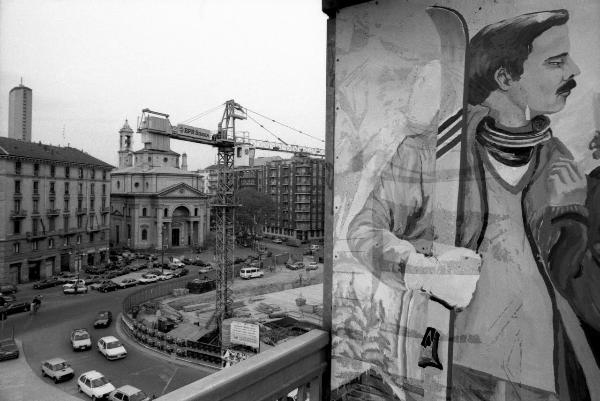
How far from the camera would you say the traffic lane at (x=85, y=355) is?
8.91 metres

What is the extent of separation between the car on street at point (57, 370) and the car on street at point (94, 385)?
0.43 metres

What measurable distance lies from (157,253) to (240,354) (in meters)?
22.4

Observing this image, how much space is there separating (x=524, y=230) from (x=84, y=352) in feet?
39.8

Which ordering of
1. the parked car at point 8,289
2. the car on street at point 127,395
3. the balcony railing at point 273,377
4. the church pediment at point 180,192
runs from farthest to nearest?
the church pediment at point 180,192, the parked car at point 8,289, the car on street at point 127,395, the balcony railing at point 273,377

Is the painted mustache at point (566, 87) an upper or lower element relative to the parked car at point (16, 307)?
upper

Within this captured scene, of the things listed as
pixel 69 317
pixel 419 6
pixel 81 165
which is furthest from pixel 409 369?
pixel 81 165

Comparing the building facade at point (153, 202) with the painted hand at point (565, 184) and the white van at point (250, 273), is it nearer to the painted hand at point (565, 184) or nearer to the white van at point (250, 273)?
the white van at point (250, 273)

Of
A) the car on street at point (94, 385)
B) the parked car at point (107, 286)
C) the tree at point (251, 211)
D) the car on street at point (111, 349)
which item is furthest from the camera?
the tree at point (251, 211)

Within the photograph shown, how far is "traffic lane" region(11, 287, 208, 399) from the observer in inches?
351

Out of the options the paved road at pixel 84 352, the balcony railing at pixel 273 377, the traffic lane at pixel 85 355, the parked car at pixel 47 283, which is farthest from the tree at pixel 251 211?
the balcony railing at pixel 273 377

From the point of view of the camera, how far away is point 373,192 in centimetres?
161

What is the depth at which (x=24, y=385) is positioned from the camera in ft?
26.9

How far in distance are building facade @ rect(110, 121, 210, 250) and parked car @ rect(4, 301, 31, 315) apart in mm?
15418

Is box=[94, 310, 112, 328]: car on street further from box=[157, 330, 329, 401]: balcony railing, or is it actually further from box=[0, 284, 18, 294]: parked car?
box=[157, 330, 329, 401]: balcony railing
